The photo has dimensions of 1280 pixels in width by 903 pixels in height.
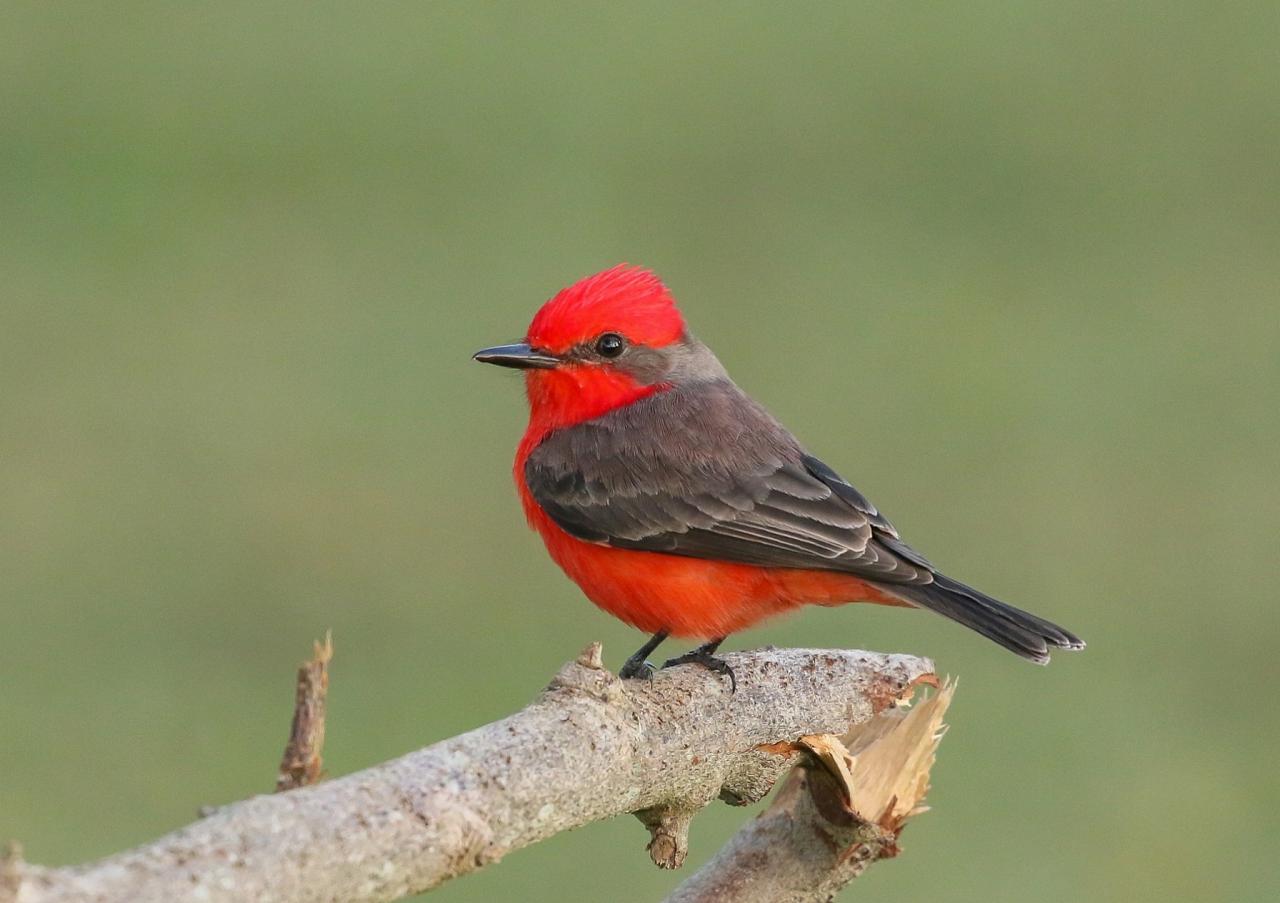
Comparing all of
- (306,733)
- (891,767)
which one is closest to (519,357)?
(891,767)

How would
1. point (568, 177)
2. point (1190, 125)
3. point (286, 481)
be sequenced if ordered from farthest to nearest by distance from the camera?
point (1190, 125)
point (568, 177)
point (286, 481)

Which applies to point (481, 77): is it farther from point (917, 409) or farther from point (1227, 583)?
point (1227, 583)

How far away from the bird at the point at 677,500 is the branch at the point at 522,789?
29 cm

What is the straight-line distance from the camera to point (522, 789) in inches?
144

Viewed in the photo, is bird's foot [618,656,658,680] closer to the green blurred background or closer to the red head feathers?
the red head feathers

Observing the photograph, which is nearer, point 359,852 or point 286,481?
point 359,852

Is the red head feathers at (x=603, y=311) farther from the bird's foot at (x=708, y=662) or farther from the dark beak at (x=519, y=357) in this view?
the bird's foot at (x=708, y=662)

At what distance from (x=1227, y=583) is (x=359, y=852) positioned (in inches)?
322

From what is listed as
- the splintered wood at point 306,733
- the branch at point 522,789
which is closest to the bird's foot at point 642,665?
the branch at point 522,789

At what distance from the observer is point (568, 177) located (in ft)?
47.1

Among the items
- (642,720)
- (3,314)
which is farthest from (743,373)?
(642,720)

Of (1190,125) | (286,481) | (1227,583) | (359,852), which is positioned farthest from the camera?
(1190,125)

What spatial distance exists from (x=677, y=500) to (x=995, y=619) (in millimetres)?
910

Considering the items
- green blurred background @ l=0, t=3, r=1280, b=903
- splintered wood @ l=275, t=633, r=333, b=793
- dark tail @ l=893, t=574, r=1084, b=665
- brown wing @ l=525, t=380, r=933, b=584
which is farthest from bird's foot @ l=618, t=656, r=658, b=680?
green blurred background @ l=0, t=3, r=1280, b=903
